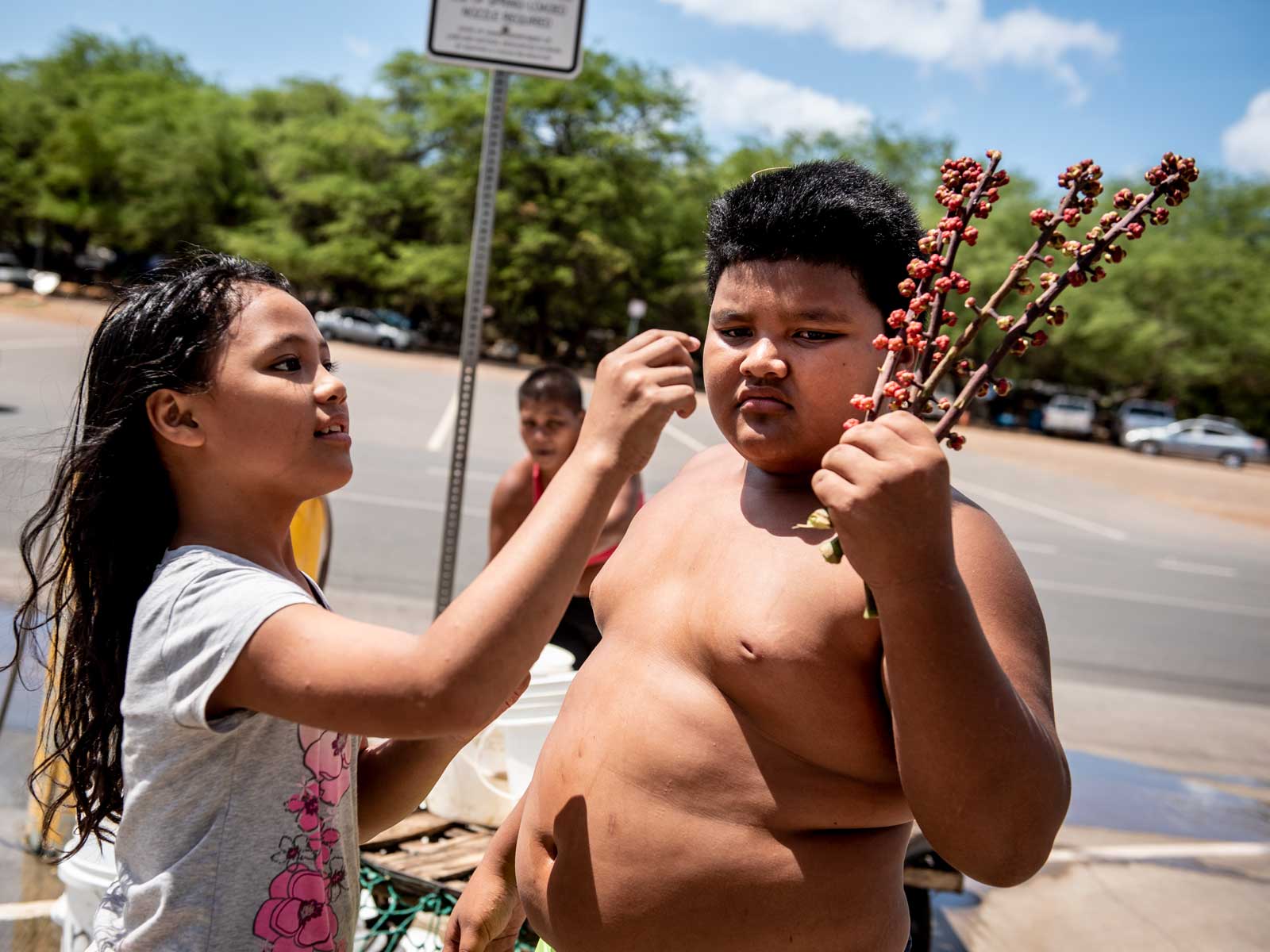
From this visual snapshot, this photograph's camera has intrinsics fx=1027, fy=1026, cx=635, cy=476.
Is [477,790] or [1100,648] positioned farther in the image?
[1100,648]

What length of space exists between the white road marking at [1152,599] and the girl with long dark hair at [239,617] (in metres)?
10.4

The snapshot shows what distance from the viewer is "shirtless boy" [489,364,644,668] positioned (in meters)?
3.95

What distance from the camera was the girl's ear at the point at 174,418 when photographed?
1.40 meters

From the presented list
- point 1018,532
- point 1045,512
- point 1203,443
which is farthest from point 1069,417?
point 1018,532

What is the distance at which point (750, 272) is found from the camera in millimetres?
1551

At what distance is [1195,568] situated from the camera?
13742 mm

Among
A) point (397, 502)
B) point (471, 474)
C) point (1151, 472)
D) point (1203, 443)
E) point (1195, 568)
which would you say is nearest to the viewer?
point (397, 502)

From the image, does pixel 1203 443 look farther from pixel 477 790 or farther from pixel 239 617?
pixel 239 617

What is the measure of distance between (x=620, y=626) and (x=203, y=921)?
2.41ft

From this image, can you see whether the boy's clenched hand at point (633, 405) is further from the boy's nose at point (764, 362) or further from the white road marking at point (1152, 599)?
the white road marking at point (1152, 599)

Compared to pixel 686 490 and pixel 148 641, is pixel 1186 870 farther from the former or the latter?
pixel 148 641

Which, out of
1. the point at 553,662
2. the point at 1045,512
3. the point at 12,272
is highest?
the point at 553,662

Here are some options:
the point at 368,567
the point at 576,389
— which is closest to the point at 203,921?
the point at 576,389

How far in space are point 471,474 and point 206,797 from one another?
12.2 meters
